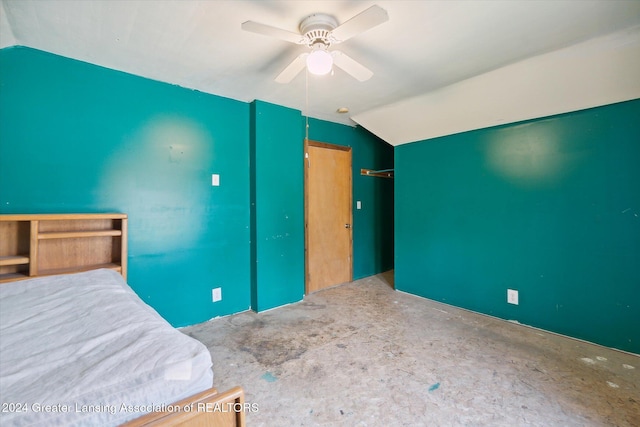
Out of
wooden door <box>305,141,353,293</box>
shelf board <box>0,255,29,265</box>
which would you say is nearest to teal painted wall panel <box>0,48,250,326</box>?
shelf board <box>0,255,29,265</box>

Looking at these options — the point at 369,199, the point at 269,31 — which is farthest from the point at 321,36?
the point at 369,199

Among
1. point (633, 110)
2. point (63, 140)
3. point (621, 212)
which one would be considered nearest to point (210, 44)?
point (63, 140)

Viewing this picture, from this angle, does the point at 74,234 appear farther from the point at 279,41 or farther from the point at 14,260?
the point at 279,41

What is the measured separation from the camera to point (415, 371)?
1.90 m

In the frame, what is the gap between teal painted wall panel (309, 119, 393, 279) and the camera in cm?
400

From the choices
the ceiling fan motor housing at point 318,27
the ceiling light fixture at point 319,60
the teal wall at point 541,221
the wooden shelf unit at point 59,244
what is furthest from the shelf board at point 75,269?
the teal wall at point 541,221

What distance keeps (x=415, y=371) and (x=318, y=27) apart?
7.60 feet

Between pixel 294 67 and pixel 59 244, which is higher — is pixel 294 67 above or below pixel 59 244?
above

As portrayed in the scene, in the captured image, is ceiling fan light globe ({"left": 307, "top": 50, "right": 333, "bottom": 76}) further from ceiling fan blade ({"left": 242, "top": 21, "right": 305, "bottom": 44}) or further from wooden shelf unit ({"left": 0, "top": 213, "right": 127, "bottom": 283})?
wooden shelf unit ({"left": 0, "top": 213, "right": 127, "bottom": 283})

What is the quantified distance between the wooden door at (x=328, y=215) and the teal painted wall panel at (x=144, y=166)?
2.96 feet

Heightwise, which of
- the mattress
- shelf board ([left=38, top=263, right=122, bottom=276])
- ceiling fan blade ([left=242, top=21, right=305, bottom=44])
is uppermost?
ceiling fan blade ([left=242, top=21, right=305, bottom=44])

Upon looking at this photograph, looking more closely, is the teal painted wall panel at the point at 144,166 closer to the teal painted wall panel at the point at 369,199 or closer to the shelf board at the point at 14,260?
the shelf board at the point at 14,260

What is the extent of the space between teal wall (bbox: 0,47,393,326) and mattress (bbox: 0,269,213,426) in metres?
1.15

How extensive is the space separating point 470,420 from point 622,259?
1817mm
